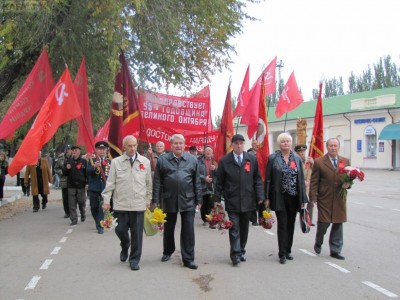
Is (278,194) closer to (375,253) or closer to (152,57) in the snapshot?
(375,253)

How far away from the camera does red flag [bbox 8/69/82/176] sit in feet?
25.0

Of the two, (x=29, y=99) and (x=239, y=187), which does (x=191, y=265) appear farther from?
(x=29, y=99)

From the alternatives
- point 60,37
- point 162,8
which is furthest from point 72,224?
point 162,8

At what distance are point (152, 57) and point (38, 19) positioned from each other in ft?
9.49

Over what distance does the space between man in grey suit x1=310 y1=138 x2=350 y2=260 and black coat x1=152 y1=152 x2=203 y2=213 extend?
6.12 feet

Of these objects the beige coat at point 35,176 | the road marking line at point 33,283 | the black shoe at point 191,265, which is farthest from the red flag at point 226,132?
the beige coat at point 35,176

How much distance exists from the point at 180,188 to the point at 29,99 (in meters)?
4.98

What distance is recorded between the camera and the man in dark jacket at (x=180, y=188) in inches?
263

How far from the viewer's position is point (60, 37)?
11.4m

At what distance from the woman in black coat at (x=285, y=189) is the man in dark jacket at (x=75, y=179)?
5.39 metres

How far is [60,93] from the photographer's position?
8.52m

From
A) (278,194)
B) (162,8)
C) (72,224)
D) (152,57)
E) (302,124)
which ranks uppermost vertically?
(162,8)

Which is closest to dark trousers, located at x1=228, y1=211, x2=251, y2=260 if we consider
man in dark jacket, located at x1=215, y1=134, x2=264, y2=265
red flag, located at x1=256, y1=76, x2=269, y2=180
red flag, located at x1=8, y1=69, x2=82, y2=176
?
man in dark jacket, located at x1=215, y1=134, x2=264, y2=265

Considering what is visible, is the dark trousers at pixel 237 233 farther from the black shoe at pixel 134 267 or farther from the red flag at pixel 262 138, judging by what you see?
the red flag at pixel 262 138
